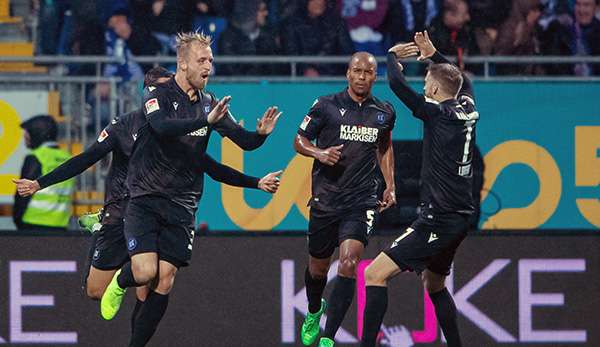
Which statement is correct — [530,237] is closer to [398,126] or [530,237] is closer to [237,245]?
[398,126]

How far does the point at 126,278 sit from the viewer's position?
9.85 metres

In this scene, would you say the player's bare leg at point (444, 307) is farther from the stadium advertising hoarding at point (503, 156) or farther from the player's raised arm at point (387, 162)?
the stadium advertising hoarding at point (503, 156)

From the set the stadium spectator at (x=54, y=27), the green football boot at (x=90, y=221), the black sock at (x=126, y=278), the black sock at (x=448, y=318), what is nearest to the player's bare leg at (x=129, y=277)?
the black sock at (x=126, y=278)

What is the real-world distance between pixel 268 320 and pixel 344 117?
213 centimetres

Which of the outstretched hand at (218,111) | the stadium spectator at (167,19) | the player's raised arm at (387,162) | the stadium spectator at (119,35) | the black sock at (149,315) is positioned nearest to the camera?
the outstretched hand at (218,111)

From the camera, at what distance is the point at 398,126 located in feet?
41.5

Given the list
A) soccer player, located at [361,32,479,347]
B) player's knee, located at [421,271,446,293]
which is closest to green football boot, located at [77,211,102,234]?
soccer player, located at [361,32,479,347]

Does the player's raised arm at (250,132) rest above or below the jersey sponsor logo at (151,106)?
below

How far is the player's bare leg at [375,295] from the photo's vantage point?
9.70 meters

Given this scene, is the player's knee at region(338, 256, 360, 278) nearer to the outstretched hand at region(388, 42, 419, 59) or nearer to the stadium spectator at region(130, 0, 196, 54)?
the outstretched hand at region(388, 42, 419, 59)

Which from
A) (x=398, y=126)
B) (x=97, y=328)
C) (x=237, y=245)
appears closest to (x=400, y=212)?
(x=398, y=126)

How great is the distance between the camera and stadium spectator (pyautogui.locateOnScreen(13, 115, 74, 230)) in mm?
12609

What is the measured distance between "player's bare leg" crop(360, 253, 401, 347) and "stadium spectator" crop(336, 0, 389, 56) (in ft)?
17.9

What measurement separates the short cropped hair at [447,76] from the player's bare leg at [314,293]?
77.8 inches
